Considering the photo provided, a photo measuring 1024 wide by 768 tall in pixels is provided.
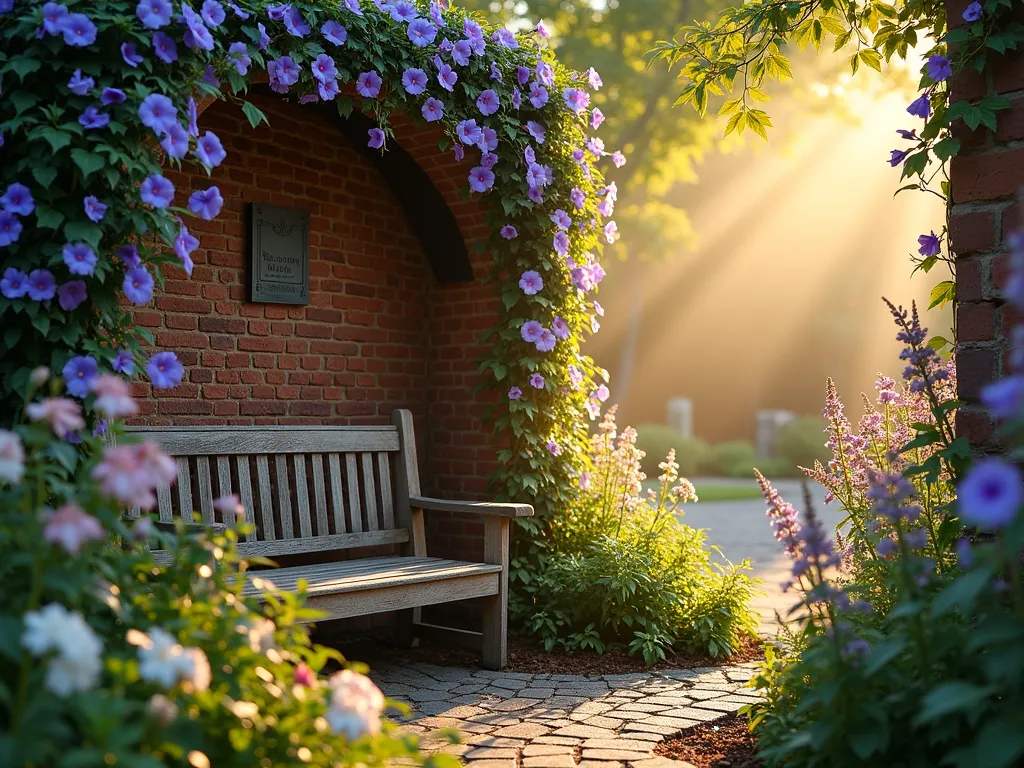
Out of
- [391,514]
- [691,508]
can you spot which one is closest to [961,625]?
[391,514]

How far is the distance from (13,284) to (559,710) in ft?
8.14

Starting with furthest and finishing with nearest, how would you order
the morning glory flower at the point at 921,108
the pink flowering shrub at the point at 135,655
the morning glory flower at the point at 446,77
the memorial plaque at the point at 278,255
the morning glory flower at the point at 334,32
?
the memorial plaque at the point at 278,255 < the morning glory flower at the point at 446,77 < the morning glory flower at the point at 334,32 < the morning glory flower at the point at 921,108 < the pink flowering shrub at the point at 135,655

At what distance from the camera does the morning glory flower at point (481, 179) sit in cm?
469

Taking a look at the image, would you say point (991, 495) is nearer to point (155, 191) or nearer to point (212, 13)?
point (155, 191)

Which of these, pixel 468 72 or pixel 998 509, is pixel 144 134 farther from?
pixel 998 509

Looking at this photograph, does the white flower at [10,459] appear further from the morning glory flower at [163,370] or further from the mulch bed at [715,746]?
the mulch bed at [715,746]

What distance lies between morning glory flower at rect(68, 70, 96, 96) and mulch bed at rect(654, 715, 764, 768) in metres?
2.88

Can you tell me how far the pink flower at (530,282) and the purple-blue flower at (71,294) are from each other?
2357mm

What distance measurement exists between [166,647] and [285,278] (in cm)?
336

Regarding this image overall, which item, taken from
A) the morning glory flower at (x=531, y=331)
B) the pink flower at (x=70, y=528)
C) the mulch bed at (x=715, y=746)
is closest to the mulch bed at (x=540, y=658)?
the mulch bed at (x=715, y=746)

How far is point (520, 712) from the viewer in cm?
363

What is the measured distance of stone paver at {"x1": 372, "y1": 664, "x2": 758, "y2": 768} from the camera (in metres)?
3.11

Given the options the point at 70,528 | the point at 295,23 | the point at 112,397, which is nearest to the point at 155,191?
the point at 295,23

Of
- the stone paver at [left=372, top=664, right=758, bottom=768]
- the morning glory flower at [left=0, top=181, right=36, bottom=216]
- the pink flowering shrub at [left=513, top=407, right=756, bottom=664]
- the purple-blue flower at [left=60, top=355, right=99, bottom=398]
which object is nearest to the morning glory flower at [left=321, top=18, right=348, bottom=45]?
the morning glory flower at [left=0, top=181, right=36, bottom=216]
